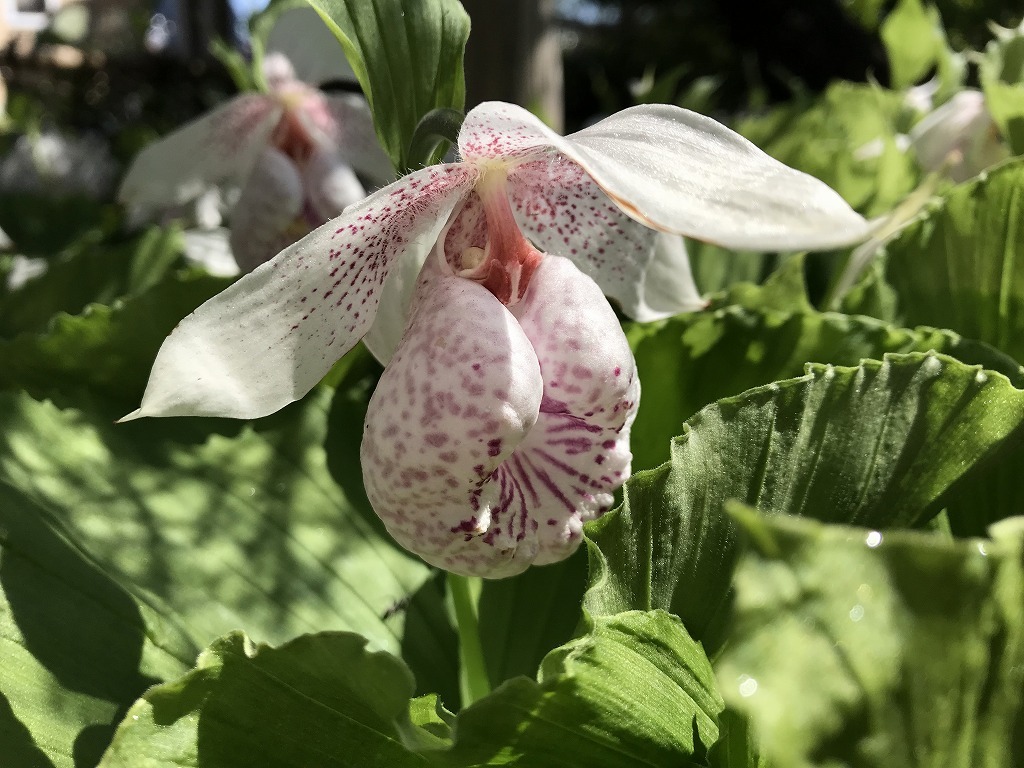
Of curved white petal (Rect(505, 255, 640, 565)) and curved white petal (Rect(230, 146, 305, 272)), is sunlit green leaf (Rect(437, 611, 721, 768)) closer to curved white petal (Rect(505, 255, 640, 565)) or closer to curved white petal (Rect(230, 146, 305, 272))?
curved white petal (Rect(505, 255, 640, 565))

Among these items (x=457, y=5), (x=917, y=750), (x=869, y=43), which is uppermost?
(x=457, y=5)

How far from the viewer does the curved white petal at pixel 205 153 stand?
1260mm

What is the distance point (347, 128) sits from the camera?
1.36 metres

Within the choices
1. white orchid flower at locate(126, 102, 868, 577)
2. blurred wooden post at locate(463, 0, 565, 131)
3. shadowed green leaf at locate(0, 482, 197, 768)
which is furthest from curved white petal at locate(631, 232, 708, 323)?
blurred wooden post at locate(463, 0, 565, 131)

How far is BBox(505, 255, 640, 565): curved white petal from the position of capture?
1.52ft

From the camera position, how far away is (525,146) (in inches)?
19.5

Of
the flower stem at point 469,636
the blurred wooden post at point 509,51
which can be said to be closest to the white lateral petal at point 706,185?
the flower stem at point 469,636

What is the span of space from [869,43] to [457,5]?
8.38 metres

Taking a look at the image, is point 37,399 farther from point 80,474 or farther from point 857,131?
point 857,131

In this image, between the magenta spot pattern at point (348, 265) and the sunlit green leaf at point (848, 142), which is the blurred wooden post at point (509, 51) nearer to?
the sunlit green leaf at point (848, 142)

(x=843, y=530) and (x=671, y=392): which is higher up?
(x=843, y=530)

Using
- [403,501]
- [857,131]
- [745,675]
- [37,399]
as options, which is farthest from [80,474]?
[857,131]

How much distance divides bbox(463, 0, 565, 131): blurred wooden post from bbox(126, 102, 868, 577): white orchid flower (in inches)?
61.3

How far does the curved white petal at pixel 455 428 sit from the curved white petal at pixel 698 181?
3.8 inches
